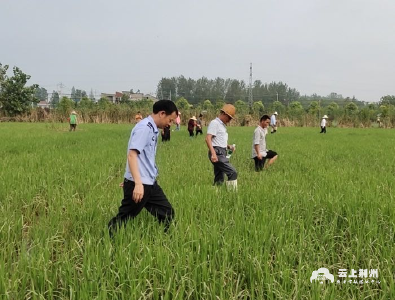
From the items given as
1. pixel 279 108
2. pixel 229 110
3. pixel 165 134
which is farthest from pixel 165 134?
pixel 279 108

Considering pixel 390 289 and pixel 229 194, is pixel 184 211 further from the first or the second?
pixel 390 289

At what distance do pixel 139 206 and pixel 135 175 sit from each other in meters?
0.34

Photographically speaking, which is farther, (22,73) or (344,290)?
(22,73)

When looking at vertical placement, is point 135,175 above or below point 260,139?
below

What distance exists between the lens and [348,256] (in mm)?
2547

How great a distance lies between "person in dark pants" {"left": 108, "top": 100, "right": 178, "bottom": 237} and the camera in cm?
262

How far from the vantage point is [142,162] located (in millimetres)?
2760

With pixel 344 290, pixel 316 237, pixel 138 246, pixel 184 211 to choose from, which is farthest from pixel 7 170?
pixel 344 290

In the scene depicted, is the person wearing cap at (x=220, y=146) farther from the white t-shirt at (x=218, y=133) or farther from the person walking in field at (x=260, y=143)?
the person walking in field at (x=260, y=143)

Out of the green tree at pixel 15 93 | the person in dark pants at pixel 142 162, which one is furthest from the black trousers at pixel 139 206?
the green tree at pixel 15 93

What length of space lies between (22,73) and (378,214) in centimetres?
3301

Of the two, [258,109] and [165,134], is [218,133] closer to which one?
A: [165,134]

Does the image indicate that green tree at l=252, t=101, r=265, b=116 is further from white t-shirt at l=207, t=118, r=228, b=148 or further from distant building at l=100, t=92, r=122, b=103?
white t-shirt at l=207, t=118, r=228, b=148

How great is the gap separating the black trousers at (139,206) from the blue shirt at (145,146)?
85mm
